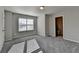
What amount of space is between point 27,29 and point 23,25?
586 mm

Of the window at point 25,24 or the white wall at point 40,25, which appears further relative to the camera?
the white wall at point 40,25

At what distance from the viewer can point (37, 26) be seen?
23.9 ft

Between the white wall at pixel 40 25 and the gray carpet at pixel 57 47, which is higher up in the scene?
the white wall at pixel 40 25

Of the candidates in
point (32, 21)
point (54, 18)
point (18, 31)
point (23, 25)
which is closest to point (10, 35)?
point (18, 31)

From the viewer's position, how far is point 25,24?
630 cm

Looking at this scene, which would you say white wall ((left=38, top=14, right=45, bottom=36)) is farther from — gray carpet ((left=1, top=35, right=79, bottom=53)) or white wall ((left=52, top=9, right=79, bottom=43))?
gray carpet ((left=1, top=35, right=79, bottom=53))

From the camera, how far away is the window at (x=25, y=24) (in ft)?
19.2

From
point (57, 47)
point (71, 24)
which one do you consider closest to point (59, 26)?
point (71, 24)

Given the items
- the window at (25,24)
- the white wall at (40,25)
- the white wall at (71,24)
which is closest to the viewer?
the white wall at (71,24)

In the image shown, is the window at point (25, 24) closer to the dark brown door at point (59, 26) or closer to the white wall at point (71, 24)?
the dark brown door at point (59, 26)

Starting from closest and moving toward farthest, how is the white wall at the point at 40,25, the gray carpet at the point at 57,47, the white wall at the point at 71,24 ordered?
1. the gray carpet at the point at 57,47
2. the white wall at the point at 71,24
3. the white wall at the point at 40,25

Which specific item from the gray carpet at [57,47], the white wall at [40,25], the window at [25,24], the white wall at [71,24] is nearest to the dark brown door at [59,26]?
the white wall at [40,25]

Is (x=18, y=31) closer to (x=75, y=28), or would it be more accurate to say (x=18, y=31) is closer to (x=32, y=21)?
(x=32, y=21)

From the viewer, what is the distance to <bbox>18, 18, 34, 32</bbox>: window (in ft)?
19.2
